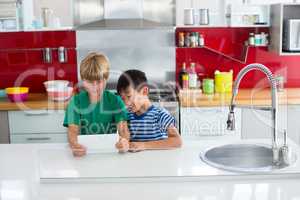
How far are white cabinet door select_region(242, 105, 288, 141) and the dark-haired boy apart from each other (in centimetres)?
154

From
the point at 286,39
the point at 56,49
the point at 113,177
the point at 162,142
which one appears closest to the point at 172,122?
the point at 162,142

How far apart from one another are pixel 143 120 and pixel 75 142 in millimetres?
380

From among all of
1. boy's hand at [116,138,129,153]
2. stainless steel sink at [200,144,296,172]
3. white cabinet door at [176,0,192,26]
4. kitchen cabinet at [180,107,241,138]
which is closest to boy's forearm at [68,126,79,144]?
boy's hand at [116,138,129,153]

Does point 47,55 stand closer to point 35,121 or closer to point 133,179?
point 35,121

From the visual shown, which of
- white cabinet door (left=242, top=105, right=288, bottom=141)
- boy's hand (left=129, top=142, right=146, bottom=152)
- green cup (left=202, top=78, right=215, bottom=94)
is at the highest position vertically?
green cup (left=202, top=78, right=215, bottom=94)

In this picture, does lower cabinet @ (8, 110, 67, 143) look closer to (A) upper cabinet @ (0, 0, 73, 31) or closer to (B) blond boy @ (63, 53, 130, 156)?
(A) upper cabinet @ (0, 0, 73, 31)

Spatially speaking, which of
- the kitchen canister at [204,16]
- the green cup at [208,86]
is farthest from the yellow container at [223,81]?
the kitchen canister at [204,16]

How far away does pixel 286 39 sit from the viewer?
3.91m

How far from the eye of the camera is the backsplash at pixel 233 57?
4.30 meters

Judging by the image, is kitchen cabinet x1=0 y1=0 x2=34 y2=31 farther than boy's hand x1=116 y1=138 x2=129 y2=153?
Yes

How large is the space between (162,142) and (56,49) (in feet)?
7.41

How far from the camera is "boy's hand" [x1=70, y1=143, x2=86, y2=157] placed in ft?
7.17

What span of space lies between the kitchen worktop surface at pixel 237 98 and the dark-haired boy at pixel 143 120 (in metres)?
1.40

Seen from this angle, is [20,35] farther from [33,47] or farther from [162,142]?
[162,142]
